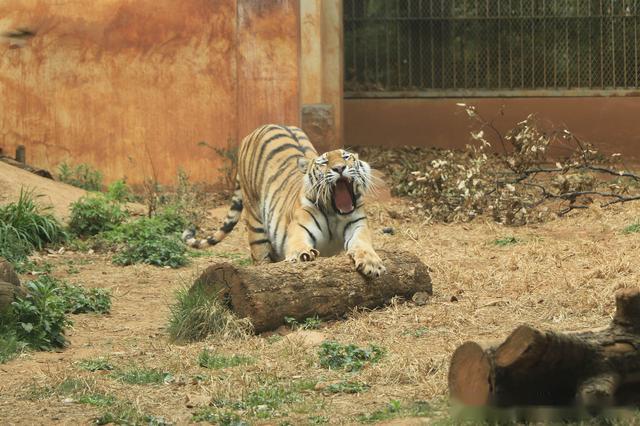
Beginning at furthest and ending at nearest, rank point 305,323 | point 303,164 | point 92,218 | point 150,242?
point 92,218 → point 150,242 → point 303,164 → point 305,323

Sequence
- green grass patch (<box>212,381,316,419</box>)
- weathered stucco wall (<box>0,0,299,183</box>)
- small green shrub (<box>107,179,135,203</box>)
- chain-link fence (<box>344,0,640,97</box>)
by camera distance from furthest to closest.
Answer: chain-link fence (<box>344,0,640,97</box>) < weathered stucco wall (<box>0,0,299,183</box>) < small green shrub (<box>107,179,135,203</box>) < green grass patch (<box>212,381,316,419</box>)

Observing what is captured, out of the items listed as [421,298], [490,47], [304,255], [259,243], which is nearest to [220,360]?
[304,255]

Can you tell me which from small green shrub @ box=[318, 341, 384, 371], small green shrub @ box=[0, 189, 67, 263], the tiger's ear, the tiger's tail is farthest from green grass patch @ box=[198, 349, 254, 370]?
small green shrub @ box=[0, 189, 67, 263]

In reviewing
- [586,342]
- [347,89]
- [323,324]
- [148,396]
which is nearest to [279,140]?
[323,324]

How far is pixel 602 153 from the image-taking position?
14.0 m

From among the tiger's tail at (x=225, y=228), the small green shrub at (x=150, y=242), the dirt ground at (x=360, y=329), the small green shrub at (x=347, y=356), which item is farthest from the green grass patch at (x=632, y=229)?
the small green shrub at (x=347, y=356)

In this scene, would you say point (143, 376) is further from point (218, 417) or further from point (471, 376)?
point (471, 376)

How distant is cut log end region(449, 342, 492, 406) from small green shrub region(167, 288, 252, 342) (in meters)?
2.24

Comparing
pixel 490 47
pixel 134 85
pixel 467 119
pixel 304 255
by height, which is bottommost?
pixel 304 255

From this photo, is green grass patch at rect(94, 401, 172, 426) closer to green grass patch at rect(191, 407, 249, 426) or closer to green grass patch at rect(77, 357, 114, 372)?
green grass patch at rect(191, 407, 249, 426)

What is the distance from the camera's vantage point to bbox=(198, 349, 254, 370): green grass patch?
5.83 m

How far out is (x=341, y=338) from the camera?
6320 millimetres

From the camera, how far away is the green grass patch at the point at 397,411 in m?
4.73

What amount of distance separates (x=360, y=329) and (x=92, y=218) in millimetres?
4735
